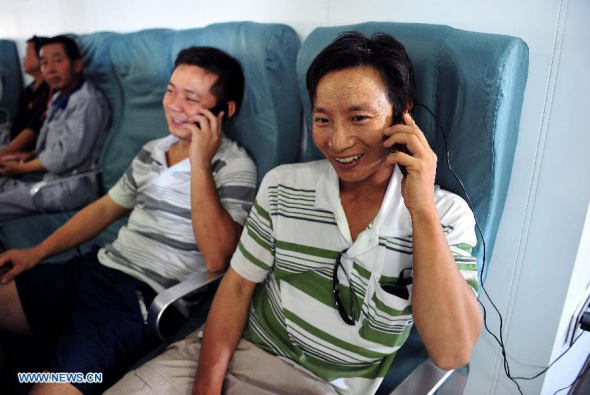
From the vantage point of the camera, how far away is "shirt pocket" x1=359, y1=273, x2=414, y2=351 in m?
0.95

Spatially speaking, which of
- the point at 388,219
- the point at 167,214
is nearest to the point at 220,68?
the point at 167,214

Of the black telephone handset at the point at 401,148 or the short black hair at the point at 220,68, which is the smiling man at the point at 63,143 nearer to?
the short black hair at the point at 220,68

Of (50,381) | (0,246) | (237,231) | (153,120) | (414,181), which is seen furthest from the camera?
(0,246)

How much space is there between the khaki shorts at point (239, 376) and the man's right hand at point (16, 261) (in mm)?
730

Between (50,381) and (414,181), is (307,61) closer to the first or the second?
(414,181)

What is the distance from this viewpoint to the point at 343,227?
1042 mm

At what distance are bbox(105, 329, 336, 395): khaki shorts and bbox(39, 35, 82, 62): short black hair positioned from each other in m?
1.78

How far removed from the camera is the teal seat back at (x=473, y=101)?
0.98 meters

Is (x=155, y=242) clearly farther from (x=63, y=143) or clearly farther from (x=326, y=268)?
A: (x=63, y=143)

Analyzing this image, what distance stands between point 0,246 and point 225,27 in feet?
4.93

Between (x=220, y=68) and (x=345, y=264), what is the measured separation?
0.84 meters

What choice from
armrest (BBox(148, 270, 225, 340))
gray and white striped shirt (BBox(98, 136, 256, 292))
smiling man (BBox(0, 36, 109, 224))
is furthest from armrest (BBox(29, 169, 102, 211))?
armrest (BBox(148, 270, 225, 340))

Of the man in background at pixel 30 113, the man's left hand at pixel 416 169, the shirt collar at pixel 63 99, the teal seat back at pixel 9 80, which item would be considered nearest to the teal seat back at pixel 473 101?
the man's left hand at pixel 416 169

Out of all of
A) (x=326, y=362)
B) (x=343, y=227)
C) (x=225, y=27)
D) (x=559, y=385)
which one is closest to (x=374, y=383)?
(x=326, y=362)
